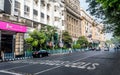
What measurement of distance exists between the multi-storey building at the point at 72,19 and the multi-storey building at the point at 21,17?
16.4 m

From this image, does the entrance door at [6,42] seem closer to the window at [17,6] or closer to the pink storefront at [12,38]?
the pink storefront at [12,38]

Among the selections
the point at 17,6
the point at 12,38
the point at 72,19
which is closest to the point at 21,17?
the point at 17,6

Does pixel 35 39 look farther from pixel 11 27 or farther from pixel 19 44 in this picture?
pixel 11 27

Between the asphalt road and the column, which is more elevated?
the column

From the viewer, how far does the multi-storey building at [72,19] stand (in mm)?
80431

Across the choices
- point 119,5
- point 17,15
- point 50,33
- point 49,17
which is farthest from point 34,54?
point 119,5

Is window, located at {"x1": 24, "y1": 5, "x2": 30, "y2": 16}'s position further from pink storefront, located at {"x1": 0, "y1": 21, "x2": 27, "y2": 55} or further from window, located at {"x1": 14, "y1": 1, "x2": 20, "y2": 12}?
pink storefront, located at {"x1": 0, "y1": 21, "x2": 27, "y2": 55}

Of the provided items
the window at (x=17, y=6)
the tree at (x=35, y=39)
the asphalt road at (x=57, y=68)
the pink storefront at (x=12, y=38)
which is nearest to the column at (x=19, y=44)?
the pink storefront at (x=12, y=38)

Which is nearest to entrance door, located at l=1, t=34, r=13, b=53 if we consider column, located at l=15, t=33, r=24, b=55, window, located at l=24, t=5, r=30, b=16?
column, located at l=15, t=33, r=24, b=55

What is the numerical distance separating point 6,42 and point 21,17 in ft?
20.9

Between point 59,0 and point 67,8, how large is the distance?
10.7m

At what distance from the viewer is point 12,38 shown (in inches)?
1652

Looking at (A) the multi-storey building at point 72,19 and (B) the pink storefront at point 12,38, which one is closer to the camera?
(B) the pink storefront at point 12,38

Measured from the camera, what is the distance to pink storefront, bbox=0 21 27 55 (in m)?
39.1
